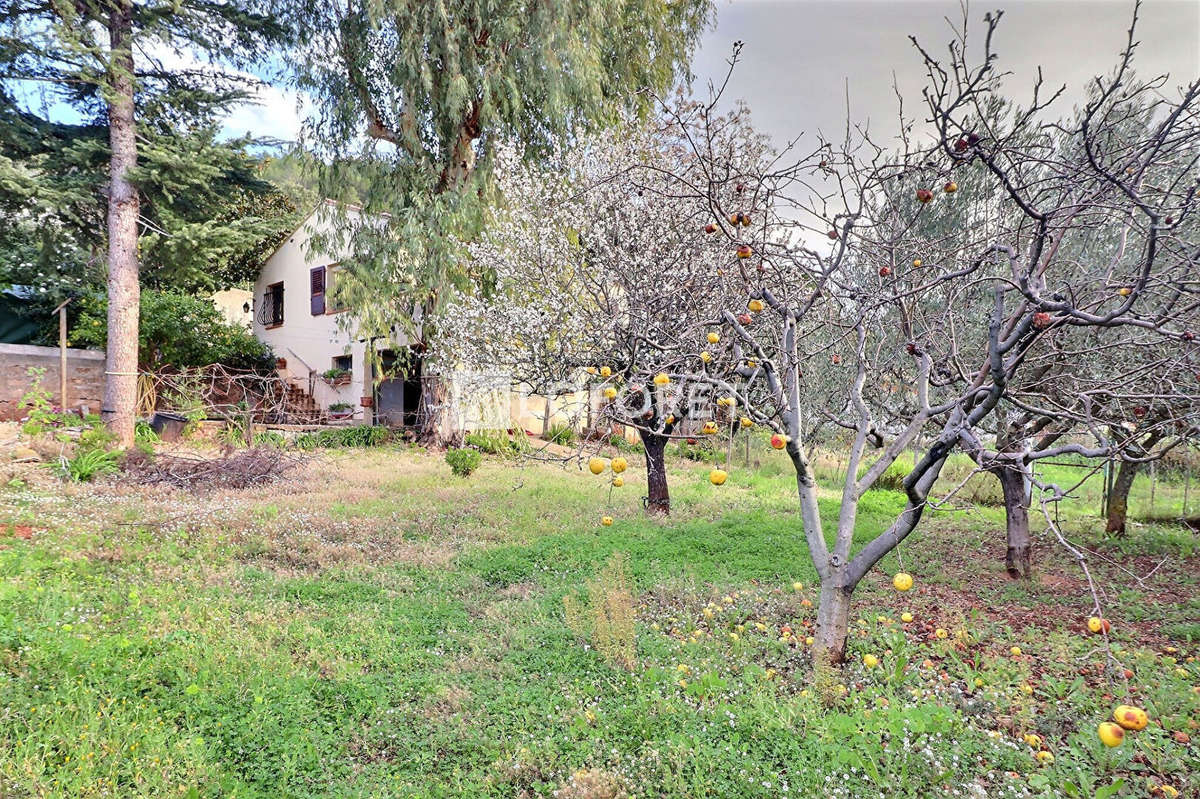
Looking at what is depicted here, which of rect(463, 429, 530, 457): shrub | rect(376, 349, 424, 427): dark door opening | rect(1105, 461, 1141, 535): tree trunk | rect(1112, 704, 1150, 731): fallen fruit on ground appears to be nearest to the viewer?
rect(1112, 704, 1150, 731): fallen fruit on ground

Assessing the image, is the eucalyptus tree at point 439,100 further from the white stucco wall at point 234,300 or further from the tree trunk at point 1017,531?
the white stucco wall at point 234,300

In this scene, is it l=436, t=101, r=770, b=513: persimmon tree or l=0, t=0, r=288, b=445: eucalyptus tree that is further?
l=0, t=0, r=288, b=445: eucalyptus tree

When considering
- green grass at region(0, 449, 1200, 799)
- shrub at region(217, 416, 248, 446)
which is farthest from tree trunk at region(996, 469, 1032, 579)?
shrub at region(217, 416, 248, 446)

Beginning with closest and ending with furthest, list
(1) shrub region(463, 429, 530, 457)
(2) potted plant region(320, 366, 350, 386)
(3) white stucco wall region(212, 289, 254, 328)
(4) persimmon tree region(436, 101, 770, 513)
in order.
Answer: (4) persimmon tree region(436, 101, 770, 513) → (1) shrub region(463, 429, 530, 457) → (2) potted plant region(320, 366, 350, 386) → (3) white stucco wall region(212, 289, 254, 328)

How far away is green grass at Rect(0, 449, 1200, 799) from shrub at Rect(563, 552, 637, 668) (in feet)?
0.32

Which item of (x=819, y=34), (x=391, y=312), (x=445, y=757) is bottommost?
(x=445, y=757)

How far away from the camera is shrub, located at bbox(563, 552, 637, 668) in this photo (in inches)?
154

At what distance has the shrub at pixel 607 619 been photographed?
3912 millimetres

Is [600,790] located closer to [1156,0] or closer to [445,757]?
[445,757]

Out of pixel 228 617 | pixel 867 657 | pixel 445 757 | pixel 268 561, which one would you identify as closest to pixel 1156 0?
pixel 867 657

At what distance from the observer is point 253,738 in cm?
311

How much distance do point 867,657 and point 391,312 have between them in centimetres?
1136

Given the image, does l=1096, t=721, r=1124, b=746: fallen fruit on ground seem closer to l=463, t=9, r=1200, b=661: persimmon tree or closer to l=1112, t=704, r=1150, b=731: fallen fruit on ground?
l=1112, t=704, r=1150, b=731: fallen fruit on ground

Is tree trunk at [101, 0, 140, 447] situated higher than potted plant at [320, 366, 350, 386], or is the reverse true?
tree trunk at [101, 0, 140, 447]
